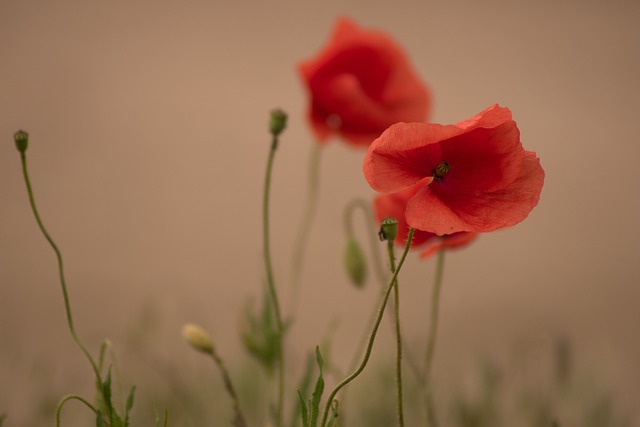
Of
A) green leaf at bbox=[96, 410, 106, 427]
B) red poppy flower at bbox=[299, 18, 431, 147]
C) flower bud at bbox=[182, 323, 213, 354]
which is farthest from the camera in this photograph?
red poppy flower at bbox=[299, 18, 431, 147]

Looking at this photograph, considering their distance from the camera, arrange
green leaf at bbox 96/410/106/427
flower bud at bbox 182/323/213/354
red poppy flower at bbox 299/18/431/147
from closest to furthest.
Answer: green leaf at bbox 96/410/106/427 → flower bud at bbox 182/323/213/354 → red poppy flower at bbox 299/18/431/147

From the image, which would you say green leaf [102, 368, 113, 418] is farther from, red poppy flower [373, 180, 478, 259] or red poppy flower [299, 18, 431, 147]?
red poppy flower [299, 18, 431, 147]

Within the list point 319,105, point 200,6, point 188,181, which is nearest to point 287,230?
point 188,181

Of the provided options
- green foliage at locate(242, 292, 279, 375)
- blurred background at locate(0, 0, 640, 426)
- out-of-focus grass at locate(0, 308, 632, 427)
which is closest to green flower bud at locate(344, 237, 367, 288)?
green foliage at locate(242, 292, 279, 375)

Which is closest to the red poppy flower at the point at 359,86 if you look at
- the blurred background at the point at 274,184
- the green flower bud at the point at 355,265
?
the green flower bud at the point at 355,265

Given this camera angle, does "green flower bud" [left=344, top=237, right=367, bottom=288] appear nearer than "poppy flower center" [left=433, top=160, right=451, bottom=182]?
No
